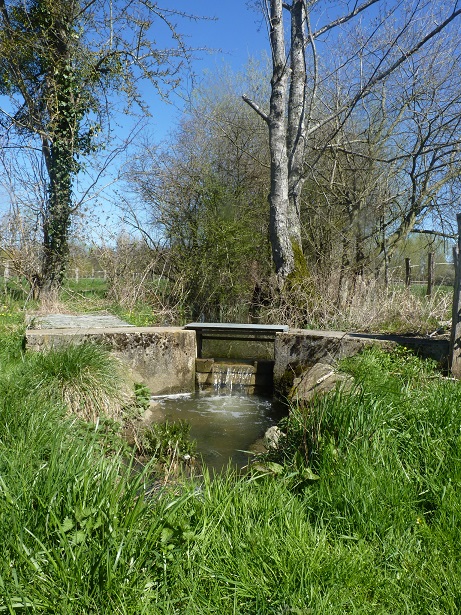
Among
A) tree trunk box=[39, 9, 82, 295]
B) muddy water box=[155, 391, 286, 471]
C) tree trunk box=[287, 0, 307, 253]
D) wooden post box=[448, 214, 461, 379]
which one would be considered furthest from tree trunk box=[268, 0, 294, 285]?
wooden post box=[448, 214, 461, 379]

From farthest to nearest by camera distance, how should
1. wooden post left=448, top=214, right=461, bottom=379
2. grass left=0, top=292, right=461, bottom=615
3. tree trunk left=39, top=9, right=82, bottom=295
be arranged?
tree trunk left=39, top=9, right=82, bottom=295 < wooden post left=448, top=214, right=461, bottom=379 < grass left=0, top=292, right=461, bottom=615

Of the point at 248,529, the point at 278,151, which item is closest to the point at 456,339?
the point at 248,529

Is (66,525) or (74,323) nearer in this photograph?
(66,525)

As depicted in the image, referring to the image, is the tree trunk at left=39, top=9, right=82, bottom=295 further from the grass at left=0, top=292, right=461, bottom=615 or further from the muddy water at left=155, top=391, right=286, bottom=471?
the grass at left=0, top=292, right=461, bottom=615

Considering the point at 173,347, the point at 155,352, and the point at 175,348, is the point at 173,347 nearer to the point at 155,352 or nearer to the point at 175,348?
the point at 175,348

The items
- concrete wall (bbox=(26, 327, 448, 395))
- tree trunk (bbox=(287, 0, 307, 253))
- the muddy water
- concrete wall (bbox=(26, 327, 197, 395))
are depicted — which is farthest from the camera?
tree trunk (bbox=(287, 0, 307, 253))

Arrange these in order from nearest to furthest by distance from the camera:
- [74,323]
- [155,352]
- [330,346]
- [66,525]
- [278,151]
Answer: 1. [66,525]
2. [330,346]
3. [155,352]
4. [74,323]
5. [278,151]

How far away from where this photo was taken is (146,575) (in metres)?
2.31

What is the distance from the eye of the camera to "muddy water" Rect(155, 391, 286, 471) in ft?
17.5

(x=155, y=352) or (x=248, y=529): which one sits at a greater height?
(x=155, y=352)

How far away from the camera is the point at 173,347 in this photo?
7.77 metres

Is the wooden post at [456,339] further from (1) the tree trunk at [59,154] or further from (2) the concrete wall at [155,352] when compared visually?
(1) the tree trunk at [59,154]

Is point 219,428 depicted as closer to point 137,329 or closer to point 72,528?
point 137,329

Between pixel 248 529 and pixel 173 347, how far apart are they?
17.1 feet
